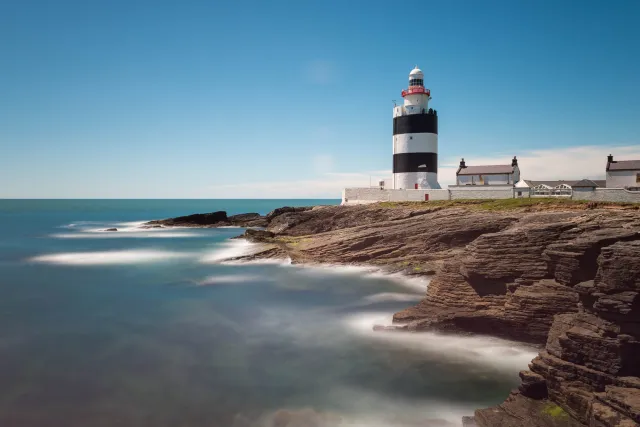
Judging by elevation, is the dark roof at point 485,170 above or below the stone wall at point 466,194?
above

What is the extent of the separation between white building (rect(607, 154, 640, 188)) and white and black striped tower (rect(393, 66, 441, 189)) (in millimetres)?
17751

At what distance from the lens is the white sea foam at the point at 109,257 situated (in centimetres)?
3825

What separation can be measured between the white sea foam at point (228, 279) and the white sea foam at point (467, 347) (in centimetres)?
1218

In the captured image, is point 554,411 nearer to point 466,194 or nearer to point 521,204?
point 521,204

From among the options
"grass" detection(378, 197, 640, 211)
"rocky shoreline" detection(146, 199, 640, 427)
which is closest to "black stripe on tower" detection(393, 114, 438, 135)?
"grass" detection(378, 197, 640, 211)

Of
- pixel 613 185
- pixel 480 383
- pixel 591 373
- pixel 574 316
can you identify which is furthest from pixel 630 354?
pixel 613 185

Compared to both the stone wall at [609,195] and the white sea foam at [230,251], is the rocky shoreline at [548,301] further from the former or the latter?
the white sea foam at [230,251]

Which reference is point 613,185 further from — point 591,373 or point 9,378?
point 9,378

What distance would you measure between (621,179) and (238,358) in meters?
46.9

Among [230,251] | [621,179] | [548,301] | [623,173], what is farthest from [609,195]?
[230,251]

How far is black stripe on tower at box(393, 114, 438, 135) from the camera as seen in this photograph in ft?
157

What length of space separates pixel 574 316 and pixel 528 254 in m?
4.32

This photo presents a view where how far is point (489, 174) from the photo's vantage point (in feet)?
179

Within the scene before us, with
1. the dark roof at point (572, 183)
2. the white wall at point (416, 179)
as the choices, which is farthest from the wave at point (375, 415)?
the dark roof at point (572, 183)
